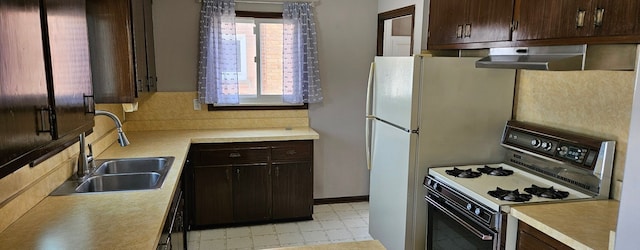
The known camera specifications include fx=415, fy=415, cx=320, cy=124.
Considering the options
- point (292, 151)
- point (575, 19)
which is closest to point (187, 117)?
point (292, 151)

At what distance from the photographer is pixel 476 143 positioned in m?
2.76

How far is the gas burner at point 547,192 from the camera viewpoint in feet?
6.89

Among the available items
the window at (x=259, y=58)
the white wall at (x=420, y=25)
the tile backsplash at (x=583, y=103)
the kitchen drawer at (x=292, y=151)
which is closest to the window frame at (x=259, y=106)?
the window at (x=259, y=58)

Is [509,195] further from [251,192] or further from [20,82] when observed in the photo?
[251,192]

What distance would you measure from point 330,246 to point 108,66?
1855 mm

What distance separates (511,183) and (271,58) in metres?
2.53

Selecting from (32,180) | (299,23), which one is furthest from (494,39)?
(32,180)

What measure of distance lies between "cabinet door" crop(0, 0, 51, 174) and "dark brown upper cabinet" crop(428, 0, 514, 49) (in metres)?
2.18

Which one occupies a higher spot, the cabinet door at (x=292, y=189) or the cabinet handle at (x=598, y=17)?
the cabinet handle at (x=598, y=17)

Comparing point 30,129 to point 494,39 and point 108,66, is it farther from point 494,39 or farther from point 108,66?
point 494,39

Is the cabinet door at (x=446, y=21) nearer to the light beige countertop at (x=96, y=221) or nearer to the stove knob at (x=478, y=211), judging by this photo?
the stove knob at (x=478, y=211)

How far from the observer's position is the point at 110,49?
2521 mm

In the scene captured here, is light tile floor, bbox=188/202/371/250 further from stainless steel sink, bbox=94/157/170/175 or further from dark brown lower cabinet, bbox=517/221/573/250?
dark brown lower cabinet, bbox=517/221/573/250

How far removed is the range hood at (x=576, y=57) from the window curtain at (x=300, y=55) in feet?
6.98
